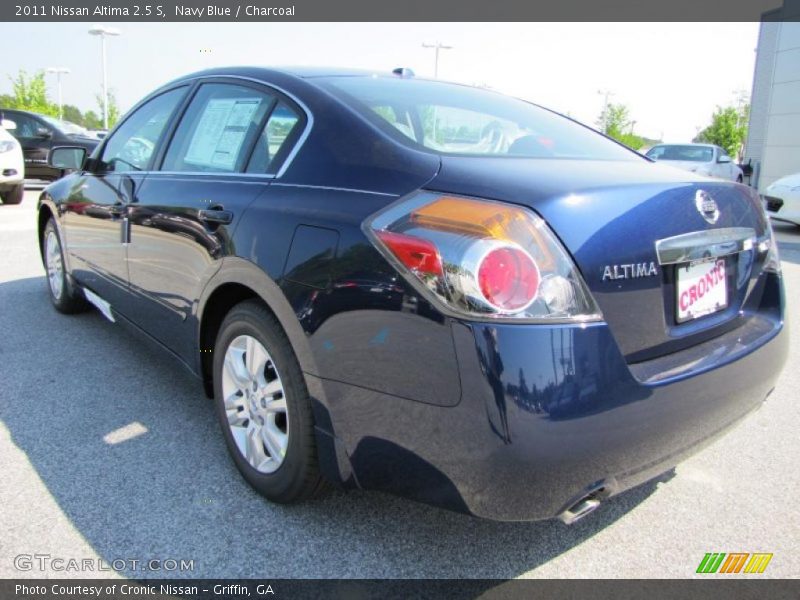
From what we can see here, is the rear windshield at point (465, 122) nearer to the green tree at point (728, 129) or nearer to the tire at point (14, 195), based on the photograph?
the tire at point (14, 195)

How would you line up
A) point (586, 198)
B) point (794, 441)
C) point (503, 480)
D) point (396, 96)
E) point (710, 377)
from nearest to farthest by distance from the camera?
point (503, 480), point (586, 198), point (710, 377), point (396, 96), point (794, 441)

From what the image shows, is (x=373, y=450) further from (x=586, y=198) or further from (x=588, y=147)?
(x=588, y=147)

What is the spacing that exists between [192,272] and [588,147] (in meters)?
1.65

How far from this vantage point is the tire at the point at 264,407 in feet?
6.72

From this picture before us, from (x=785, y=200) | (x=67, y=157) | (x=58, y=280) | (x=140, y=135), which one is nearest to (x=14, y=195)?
(x=58, y=280)

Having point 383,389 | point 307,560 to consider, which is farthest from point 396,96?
point 307,560

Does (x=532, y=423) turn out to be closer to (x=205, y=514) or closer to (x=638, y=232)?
(x=638, y=232)

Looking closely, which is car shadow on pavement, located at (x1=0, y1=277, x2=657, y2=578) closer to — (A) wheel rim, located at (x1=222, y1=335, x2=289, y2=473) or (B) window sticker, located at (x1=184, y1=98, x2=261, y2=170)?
(A) wheel rim, located at (x1=222, y1=335, x2=289, y2=473)

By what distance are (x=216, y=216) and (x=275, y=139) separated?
14.3 inches

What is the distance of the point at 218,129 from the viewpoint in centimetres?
274

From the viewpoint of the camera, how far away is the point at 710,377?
1844 millimetres

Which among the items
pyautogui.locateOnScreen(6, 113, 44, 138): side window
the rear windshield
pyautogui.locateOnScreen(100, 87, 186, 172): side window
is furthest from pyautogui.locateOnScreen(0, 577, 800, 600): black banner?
pyautogui.locateOnScreen(6, 113, 44, 138): side window

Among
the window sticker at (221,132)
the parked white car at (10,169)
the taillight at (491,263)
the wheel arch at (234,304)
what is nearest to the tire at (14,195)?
the parked white car at (10,169)

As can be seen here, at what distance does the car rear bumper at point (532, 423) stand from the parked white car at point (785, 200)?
32.1ft
